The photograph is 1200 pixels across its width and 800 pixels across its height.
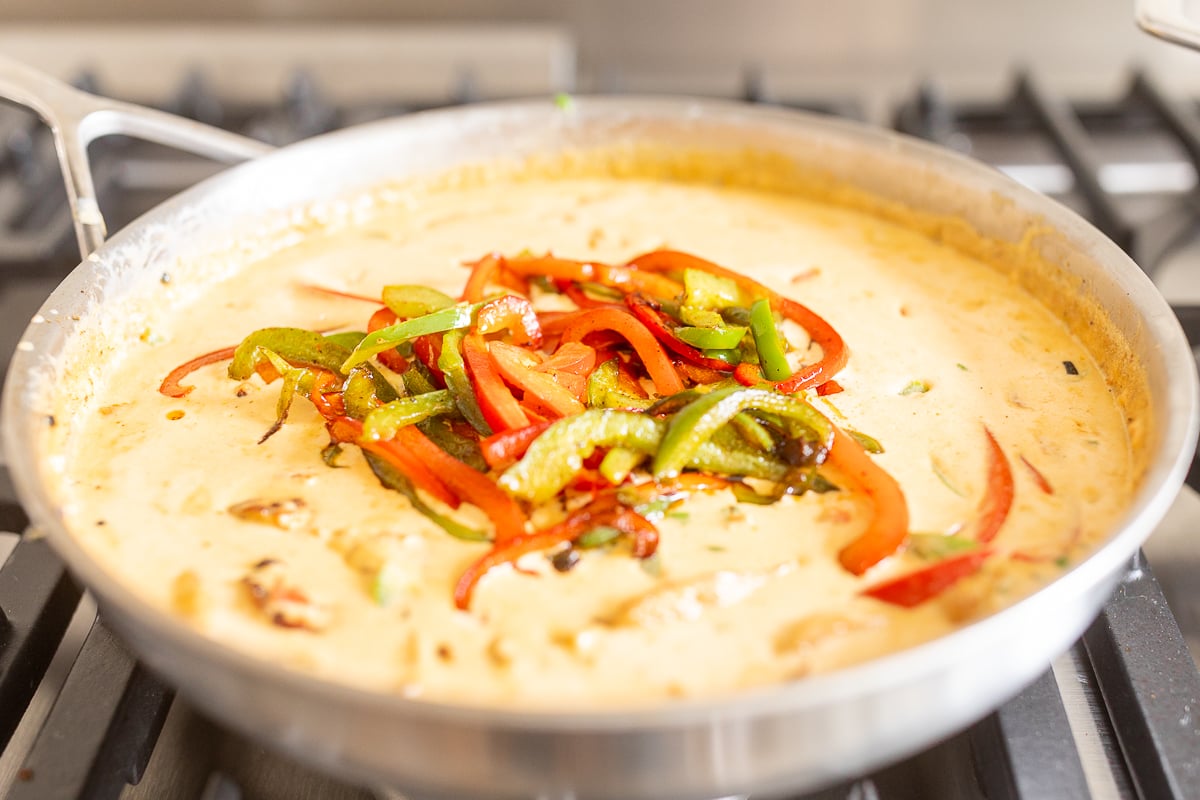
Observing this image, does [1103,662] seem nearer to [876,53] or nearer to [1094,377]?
[1094,377]

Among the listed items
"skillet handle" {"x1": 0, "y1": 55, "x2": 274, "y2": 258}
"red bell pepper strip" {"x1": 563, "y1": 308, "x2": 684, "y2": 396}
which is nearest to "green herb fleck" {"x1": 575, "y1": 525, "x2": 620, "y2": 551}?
"red bell pepper strip" {"x1": 563, "y1": 308, "x2": 684, "y2": 396}

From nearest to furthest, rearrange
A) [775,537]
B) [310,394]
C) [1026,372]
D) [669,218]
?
[775,537], [310,394], [1026,372], [669,218]

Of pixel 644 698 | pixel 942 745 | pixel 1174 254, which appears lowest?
pixel 942 745

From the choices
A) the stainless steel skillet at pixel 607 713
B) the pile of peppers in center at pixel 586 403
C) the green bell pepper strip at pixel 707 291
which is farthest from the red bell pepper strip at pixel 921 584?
the green bell pepper strip at pixel 707 291

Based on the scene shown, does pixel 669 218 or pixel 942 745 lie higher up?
pixel 669 218

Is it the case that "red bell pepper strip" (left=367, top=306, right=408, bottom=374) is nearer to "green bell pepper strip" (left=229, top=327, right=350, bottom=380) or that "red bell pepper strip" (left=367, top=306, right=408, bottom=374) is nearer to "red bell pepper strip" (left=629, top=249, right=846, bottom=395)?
"green bell pepper strip" (left=229, top=327, right=350, bottom=380)

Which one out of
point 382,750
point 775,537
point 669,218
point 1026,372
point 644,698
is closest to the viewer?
point 382,750

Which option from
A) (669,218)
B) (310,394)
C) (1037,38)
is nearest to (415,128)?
(669,218)
